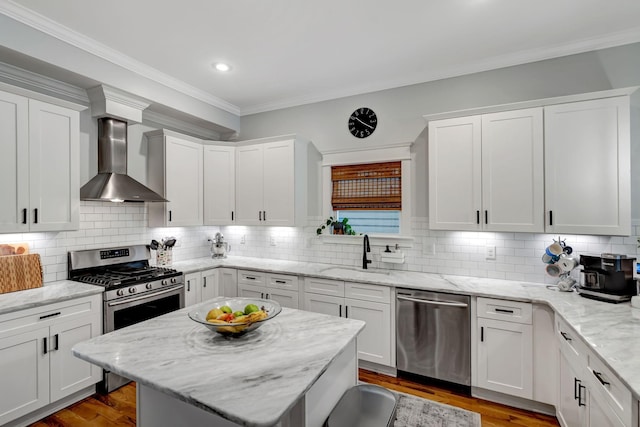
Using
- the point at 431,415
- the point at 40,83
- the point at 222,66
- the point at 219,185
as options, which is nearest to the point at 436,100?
the point at 222,66

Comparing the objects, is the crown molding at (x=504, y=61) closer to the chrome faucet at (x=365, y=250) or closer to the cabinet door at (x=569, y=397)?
the chrome faucet at (x=365, y=250)

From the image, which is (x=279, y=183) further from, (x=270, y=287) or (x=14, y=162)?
(x=14, y=162)

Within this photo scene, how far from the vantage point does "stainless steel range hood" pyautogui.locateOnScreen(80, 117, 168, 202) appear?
304 centimetres

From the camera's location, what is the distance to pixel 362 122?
368 cm

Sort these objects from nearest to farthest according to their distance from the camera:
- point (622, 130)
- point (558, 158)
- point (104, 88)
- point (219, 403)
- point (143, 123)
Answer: point (219, 403) < point (622, 130) < point (558, 158) < point (104, 88) < point (143, 123)

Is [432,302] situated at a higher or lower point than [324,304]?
higher

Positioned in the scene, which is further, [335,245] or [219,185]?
[219,185]

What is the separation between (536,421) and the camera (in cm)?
240

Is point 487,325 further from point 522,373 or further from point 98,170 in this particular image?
point 98,170

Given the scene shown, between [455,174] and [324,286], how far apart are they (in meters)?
1.70

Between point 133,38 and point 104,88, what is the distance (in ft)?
1.93

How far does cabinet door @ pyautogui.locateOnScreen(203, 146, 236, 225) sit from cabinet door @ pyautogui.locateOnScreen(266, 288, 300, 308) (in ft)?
3.77

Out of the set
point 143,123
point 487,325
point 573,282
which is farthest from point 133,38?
point 573,282

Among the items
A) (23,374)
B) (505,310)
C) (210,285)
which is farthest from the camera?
(210,285)
